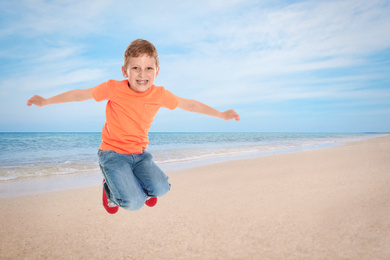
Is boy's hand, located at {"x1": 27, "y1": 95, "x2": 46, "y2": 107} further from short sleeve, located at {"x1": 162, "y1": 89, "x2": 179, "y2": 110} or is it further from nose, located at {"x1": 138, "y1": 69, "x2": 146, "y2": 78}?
short sleeve, located at {"x1": 162, "y1": 89, "x2": 179, "y2": 110}

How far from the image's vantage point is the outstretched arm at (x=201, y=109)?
3.58 m

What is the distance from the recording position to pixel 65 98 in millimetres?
3104

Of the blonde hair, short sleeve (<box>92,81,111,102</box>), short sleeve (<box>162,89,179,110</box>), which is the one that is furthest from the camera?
short sleeve (<box>162,89,179,110</box>)

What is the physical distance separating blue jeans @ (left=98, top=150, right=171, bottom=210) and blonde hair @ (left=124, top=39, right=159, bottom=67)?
1.08m

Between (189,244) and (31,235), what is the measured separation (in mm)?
2278

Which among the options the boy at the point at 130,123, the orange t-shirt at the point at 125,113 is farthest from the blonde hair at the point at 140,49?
the orange t-shirt at the point at 125,113

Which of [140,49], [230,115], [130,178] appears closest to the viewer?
[140,49]

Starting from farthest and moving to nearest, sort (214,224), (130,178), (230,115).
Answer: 1. (214,224)
2. (230,115)
3. (130,178)

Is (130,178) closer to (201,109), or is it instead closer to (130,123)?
(130,123)

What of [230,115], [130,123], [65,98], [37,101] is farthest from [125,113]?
[230,115]

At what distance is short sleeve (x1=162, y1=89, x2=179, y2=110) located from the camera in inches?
133

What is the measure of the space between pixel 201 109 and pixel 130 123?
3.11ft

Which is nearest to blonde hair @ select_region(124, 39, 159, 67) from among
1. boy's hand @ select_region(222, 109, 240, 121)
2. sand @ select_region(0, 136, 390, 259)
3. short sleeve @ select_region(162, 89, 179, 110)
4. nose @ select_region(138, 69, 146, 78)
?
nose @ select_region(138, 69, 146, 78)

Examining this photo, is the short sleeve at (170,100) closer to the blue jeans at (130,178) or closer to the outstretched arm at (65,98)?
the blue jeans at (130,178)
